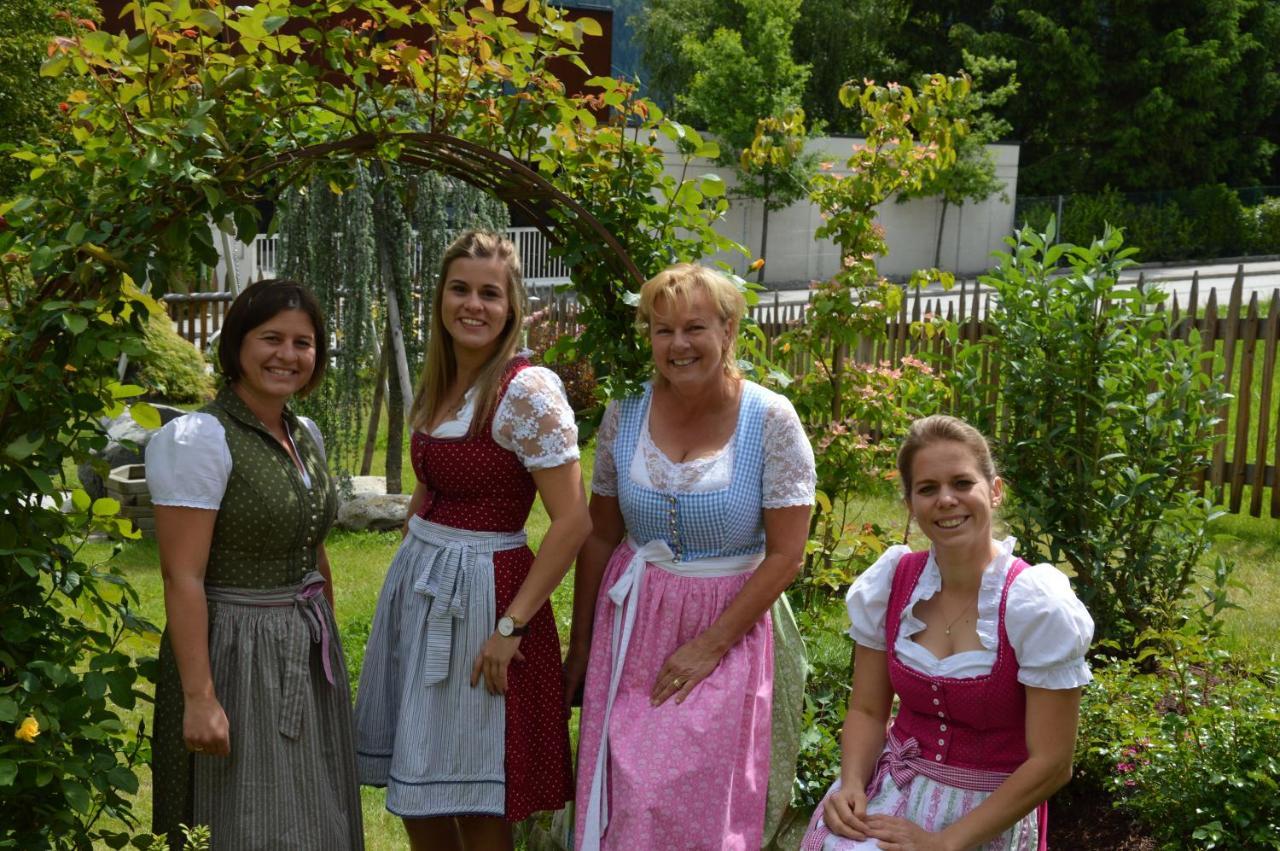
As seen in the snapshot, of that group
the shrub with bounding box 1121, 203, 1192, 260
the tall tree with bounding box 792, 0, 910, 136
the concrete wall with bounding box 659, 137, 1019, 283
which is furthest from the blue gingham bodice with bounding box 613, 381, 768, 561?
the tall tree with bounding box 792, 0, 910, 136

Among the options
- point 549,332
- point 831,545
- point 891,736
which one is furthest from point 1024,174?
point 891,736

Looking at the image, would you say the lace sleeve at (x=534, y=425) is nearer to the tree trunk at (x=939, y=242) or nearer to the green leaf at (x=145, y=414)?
the green leaf at (x=145, y=414)

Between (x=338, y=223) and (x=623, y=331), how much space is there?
5062 mm

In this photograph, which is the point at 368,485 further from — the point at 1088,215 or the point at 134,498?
the point at 1088,215

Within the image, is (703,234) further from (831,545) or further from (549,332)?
(549,332)

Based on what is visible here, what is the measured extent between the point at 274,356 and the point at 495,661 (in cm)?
89

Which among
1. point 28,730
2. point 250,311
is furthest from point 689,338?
point 28,730

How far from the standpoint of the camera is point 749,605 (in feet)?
9.90

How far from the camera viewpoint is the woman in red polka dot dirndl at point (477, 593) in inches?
121

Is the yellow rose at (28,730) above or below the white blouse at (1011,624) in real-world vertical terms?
below

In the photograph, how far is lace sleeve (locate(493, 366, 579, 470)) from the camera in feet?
10.0

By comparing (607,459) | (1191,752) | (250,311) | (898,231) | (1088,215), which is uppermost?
(1088,215)

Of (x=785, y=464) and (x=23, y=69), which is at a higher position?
(x=23, y=69)

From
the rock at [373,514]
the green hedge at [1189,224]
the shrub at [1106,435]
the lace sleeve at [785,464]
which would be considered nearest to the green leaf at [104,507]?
the lace sleeve at [785,464]
